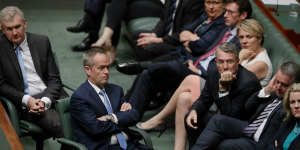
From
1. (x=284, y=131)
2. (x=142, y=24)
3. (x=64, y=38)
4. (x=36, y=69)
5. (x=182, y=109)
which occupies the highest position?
(x=36, y=69)

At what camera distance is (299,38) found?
14.2ft

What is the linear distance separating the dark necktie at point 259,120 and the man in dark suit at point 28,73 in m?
1.27

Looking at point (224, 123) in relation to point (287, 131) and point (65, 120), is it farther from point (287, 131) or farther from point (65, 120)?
point (65, 120)

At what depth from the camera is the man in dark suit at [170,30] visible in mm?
5070

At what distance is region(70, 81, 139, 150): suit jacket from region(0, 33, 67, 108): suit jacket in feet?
1.97

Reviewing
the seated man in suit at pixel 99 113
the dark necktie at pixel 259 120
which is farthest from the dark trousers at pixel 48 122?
the dark necktie at pixel 259 120

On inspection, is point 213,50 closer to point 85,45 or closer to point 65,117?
point 65,117

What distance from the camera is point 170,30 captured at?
5234 millimetres

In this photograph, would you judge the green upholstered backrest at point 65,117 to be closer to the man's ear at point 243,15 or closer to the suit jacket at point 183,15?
the man's ear at point 243,15

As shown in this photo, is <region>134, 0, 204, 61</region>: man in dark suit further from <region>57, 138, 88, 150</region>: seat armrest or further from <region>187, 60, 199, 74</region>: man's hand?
<region>57, 138, 88, 150</region>: seat armrest

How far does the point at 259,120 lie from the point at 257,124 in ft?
0.09

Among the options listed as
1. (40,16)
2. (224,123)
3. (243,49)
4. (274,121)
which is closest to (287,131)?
(274,121)

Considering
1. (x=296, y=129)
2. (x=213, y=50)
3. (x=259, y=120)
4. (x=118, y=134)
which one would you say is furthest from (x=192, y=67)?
(x=296, y=129)

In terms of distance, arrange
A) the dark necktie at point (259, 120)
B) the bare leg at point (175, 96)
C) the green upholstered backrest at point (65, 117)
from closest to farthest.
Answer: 1. the green upholstered backrest at point (65, 117)
2. the dark necktie at point (259, 120)
3. the bare leg at point (175, 96)
